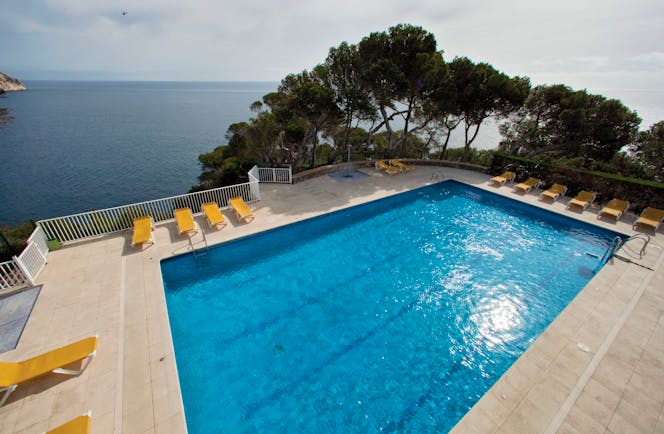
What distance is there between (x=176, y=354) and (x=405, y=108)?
17.4 meters

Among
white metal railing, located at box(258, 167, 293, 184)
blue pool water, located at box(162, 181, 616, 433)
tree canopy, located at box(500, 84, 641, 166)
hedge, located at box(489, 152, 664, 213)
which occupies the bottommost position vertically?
blue pool water, located at box(162, 181, 616, 433)

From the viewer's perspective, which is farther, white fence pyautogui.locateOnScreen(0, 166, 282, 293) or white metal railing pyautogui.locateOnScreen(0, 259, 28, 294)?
white fence pyautogui.locateOnScreen(0, 166, 282, 293)

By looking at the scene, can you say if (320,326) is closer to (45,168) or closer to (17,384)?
(17,384)

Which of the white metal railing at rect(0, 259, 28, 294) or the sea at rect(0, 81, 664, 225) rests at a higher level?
the white metal railing at rect(0, 259, 28, 294)

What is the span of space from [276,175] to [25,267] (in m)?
8.84

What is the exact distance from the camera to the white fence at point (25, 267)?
640 centimetres

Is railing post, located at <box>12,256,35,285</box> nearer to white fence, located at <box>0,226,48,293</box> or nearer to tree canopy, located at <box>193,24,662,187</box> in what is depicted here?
white fence, located at <box>0,226,48,293</box>

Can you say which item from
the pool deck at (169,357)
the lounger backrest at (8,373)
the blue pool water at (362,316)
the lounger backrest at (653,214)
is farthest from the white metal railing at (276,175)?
the lounger backrest at (653,214)

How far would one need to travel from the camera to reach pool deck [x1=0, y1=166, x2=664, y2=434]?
169 inches

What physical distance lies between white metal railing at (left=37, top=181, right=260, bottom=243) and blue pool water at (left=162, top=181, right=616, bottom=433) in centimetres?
264

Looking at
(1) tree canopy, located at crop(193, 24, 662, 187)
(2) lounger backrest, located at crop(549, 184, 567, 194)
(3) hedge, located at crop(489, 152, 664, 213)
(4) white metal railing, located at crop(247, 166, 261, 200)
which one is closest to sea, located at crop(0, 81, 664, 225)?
(1) tree canopy, located at crop(193, 24, 662, 187)

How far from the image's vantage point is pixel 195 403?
190 inches

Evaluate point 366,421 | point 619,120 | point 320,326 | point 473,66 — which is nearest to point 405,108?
point 473,66

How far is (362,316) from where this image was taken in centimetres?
662
